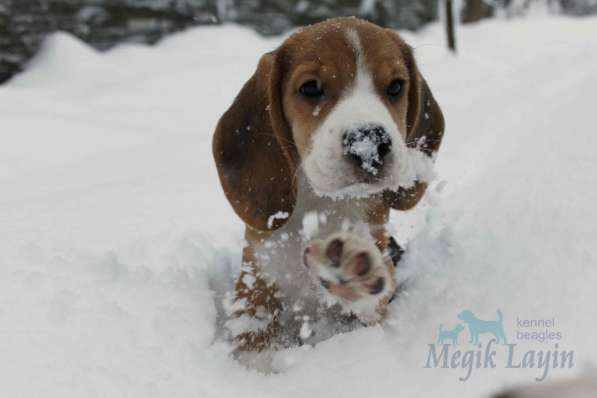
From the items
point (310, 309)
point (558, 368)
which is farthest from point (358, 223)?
point (558, 368)

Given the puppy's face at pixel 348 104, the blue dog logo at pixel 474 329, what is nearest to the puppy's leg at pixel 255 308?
the puppy's face at pixel 348 104

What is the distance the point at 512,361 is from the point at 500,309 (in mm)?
273

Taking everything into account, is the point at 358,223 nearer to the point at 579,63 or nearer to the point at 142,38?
the point at 579,63

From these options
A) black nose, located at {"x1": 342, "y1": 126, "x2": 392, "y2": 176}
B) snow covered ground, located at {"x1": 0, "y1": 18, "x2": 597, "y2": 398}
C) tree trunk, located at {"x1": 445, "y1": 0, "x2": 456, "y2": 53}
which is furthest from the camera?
tree trunk, located at {"x1": 445, "y1": 0, "x2": 456, "y2": 53}

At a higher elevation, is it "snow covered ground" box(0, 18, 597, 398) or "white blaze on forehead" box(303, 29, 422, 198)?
"white blaze on forehead" box(303, 29, 422, 198)

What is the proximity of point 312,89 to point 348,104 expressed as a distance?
211 mm

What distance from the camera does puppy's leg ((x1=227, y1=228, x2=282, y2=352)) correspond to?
94.9 inches

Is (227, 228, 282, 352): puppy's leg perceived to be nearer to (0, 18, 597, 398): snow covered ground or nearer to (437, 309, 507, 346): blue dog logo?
(0, 18, 597, 398): snow covered ground

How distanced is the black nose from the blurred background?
21.4 feet

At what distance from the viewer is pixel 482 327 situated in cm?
185

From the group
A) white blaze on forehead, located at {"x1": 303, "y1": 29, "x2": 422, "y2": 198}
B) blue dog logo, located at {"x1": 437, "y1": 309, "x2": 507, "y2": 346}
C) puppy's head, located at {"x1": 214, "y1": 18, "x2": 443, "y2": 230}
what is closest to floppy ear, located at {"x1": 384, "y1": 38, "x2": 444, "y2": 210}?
puppy's head, located at {"x1": 214, "y1": 18, "x2": 443, "y2": 230}

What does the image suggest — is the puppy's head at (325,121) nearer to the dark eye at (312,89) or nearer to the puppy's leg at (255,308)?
the dark eye at (312,89)

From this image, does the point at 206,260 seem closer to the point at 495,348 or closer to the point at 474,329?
the point at 474,329

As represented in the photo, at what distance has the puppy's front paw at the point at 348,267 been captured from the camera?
1.75 meters
